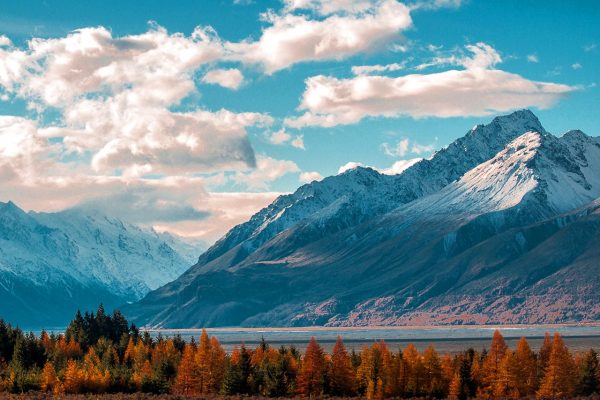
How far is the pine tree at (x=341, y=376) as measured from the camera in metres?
172

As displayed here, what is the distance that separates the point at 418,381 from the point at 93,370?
59.4 meters

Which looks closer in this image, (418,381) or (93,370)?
(418,381)

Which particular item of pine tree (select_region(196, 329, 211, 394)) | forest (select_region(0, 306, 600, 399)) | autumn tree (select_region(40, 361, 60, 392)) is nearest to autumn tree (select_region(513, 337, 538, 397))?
forest (select_region(0, 306, 600, 399))

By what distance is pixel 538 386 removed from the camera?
555ft

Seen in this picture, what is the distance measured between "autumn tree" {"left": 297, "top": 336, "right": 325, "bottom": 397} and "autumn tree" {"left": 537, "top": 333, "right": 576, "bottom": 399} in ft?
113

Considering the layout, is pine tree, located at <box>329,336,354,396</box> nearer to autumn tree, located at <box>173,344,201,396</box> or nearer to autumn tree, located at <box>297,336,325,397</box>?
autumn tree, located at <box>297,336,325,397</box>

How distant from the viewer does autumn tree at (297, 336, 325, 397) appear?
6762 inches

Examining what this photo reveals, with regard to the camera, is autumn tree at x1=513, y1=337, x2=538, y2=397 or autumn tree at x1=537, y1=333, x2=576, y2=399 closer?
autumn tree at x1=537, y1=333, x2=576, y2=399

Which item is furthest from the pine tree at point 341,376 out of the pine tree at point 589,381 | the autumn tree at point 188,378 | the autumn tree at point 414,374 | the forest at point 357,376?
the pine tree at point 589,381

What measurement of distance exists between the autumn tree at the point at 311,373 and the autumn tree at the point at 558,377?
34.5 m

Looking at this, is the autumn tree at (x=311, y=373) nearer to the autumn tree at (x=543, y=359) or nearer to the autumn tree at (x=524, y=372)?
the autumn tree at (x=524, y=372)

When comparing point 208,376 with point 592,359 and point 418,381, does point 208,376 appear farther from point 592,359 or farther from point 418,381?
point 592,359

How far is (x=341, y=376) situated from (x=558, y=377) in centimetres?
3418

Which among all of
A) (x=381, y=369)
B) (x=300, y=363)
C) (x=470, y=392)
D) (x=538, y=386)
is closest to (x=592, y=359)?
(x=538, y=386)
